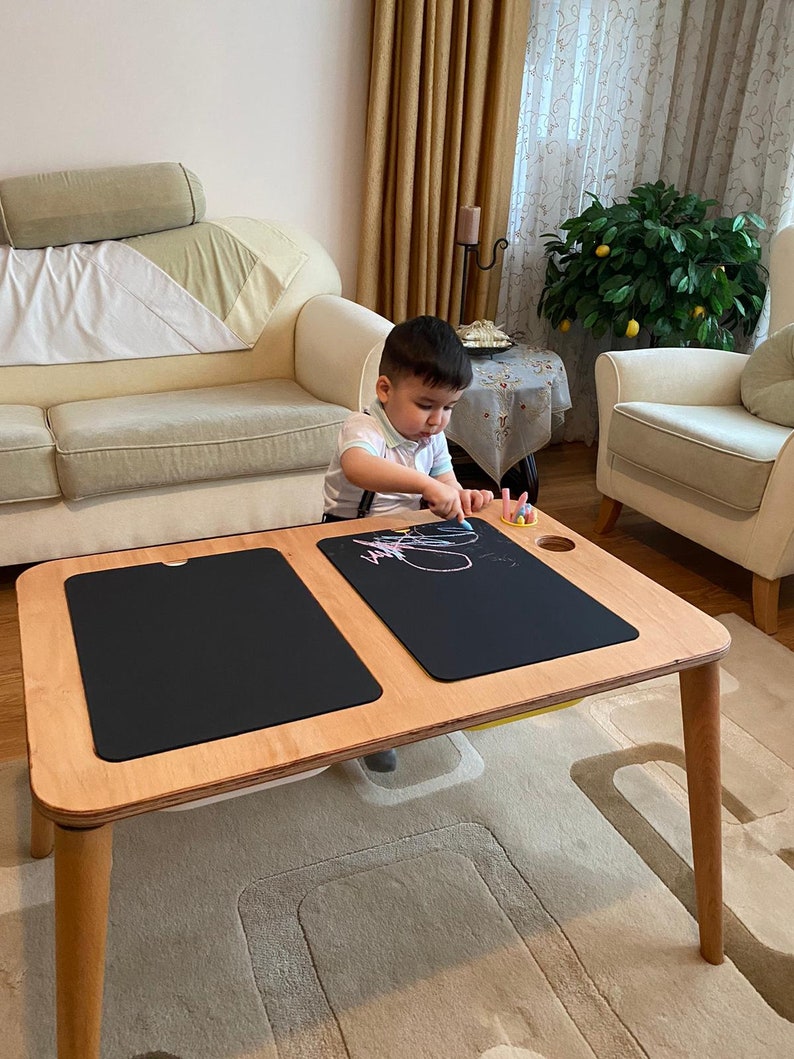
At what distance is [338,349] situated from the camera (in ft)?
7.54

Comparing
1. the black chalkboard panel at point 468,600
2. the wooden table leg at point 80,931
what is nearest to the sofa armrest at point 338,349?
the black chalkboard panel at point 468,600

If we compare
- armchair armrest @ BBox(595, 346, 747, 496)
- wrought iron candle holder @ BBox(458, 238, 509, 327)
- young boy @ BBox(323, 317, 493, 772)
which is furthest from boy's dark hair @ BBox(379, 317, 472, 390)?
wrought iron candle holder @ BBox(458, 238, 509, 327)

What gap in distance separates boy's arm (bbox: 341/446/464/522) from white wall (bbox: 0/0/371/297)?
1792mm

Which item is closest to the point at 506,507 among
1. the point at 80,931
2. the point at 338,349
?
the point at 80,931

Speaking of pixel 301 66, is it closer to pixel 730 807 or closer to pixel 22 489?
pixel 22 489

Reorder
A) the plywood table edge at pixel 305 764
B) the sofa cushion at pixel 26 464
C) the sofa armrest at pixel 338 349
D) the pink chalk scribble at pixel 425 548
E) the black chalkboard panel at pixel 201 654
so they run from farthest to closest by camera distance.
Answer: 1. the sofa armrest at pixel 338 349
2. the sofa cushion at pixel 26 464
3. the pink chalk scribble at pixel 425 548
4. the black chalkboard panel at pixel 201 654
5. the plywood table edge at pixel 305 764

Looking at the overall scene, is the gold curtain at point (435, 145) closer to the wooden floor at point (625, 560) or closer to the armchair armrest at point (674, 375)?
the wooden floor at point (625, 560)

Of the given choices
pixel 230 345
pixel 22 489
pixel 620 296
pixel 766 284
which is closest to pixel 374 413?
pixel 22 489

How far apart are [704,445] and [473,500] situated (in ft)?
3.30

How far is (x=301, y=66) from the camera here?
2701mm

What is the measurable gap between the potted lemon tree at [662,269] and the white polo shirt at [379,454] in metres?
1.49

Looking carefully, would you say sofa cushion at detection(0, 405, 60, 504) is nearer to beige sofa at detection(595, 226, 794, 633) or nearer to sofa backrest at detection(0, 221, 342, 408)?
sofa backrest at detection(0, 221, 342, 408)

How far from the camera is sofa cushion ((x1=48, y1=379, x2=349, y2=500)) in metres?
2.00

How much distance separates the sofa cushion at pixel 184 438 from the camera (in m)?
2.00
